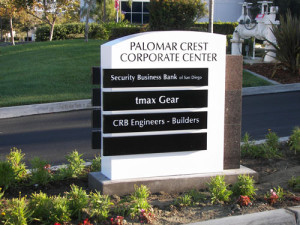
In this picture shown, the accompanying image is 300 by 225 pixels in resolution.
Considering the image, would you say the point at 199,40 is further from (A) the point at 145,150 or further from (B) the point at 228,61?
(A) the point at 145,150

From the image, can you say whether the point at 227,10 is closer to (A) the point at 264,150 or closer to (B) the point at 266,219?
(A) the point at 264,150

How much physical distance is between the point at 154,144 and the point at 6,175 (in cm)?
174

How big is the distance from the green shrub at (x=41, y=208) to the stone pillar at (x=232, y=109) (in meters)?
2.38

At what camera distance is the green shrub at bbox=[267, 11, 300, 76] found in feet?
51.8

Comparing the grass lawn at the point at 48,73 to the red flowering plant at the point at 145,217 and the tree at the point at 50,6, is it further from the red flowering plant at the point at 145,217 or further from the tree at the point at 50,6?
the red flowering plant at the point at 145,217

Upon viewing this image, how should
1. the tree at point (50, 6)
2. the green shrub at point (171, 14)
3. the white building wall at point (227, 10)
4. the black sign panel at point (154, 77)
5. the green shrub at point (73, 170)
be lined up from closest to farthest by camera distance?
1. the black sign panel at point (154, 77)
2. the green shrub at point (73, 170)
3. the green shrub at point (171, 14)
4. the tree at point (50, 6)
5. the white building wall at point (227, 10)

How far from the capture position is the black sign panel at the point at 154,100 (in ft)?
16.6

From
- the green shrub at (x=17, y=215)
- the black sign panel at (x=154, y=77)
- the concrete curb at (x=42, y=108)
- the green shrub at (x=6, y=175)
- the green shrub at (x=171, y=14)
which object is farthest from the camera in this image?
the green shrub at (x=171, y=14)

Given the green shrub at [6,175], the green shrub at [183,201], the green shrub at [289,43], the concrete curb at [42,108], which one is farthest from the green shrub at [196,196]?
the green shrub at [289,43]

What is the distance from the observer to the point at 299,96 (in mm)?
14203

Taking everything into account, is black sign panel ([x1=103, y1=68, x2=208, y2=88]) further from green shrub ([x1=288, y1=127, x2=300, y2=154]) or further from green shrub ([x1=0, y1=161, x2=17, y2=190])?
green shrub ([x1=288, y1=127, x2=300, y2=154])

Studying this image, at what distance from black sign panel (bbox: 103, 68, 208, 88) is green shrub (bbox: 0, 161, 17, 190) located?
4.97 ft

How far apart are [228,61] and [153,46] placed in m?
1.05

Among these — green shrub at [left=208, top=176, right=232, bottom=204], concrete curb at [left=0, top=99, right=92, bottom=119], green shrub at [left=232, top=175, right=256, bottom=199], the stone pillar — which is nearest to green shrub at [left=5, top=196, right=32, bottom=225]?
green shrub at [left=208, top=176, right=232, bottom=204]
